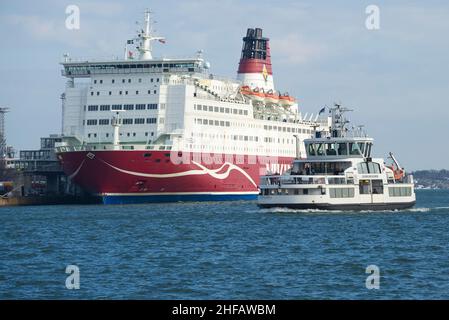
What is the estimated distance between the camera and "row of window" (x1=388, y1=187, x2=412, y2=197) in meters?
65.2

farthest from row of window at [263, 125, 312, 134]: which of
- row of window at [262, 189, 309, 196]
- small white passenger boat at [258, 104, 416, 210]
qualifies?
row of window at [262, 189, 309, 196]

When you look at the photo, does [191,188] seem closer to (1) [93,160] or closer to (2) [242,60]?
(1) [93,160]

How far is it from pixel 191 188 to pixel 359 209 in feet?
81.4

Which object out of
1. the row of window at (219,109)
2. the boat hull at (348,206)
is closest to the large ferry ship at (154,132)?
the row of window at (219,109)

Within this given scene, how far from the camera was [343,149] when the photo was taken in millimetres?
64500

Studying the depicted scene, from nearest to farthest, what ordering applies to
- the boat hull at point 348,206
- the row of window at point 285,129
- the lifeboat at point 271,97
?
1. the boat hull at point 348,206
2. the row of window at point 285,129
3. the lifeboat at point 271,97

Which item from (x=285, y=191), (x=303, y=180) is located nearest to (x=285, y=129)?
(x=285, y=191)

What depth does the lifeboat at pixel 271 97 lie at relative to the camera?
106m

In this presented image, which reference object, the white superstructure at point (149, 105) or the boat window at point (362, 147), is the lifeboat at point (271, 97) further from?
the boat window at point (362, 147)

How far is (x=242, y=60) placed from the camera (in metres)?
115

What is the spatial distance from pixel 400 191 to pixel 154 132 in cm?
2616

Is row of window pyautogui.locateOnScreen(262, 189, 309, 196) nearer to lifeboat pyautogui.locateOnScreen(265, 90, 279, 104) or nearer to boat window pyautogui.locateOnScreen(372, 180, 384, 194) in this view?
boat window pyautogui.locateOnScreen(372, 180, 384, 194)

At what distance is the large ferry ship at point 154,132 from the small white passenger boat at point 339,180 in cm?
1263

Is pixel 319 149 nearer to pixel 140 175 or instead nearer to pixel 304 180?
pixel 304 180
